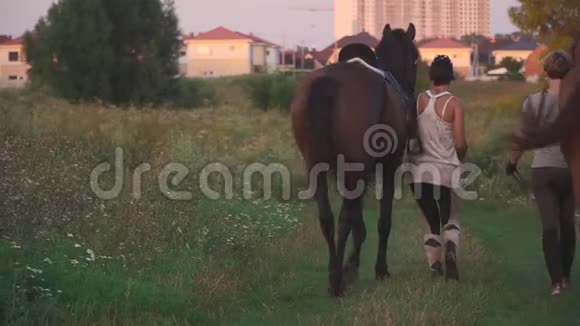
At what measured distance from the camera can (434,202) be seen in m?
8.08

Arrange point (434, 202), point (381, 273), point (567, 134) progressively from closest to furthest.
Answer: point (567, 134) → point (434, 202) → point (381, 273)

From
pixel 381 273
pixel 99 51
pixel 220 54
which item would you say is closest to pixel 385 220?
pixel 381 273

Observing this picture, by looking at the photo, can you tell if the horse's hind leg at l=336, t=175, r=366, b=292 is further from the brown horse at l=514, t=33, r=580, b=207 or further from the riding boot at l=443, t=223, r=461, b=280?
the brown horse at l=514, t=33, r=580, b=207

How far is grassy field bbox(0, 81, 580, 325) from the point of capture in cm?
620

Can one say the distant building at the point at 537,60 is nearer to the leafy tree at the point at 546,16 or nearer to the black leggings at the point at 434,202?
the leafy tree at the point at 546,16

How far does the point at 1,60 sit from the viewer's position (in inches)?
1964

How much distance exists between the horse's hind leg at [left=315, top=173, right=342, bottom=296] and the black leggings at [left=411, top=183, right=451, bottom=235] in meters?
0.91

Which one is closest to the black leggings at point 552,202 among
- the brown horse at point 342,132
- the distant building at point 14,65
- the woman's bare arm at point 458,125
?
the woman's bare arm at point 458,125

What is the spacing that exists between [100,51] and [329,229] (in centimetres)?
3656

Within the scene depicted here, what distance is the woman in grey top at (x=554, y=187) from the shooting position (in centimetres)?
742

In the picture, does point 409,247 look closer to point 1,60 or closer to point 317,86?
point 317,86

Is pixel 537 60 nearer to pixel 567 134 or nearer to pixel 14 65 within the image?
pixel 567 134

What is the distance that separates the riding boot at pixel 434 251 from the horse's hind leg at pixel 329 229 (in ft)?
3.15

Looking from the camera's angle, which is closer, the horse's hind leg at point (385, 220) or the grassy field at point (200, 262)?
the grassy field at point (200, 262)
